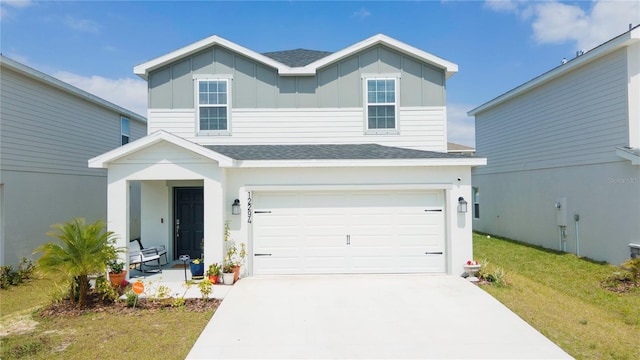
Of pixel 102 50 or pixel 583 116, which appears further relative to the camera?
pixel 102 50

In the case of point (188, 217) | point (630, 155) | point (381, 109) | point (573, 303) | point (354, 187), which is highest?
point (381, 109)

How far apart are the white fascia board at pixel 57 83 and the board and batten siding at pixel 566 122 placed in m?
17.0

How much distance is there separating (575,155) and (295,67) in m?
9.99

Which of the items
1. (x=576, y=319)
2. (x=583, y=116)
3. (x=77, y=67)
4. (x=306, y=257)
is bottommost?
(x=576, y=319)

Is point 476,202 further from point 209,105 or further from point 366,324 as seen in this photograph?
point 366,324

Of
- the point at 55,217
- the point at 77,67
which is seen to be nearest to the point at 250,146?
the point at 55,217

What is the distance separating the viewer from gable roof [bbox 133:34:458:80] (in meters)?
10.3

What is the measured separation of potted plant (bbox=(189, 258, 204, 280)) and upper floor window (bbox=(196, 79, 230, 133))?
426 cm

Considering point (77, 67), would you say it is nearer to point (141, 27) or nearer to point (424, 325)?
point (141, 27)

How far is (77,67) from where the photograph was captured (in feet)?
48.6

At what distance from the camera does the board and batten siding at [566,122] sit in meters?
9.94

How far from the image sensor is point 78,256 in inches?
255

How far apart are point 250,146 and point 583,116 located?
433 inches

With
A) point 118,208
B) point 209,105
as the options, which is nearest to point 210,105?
point 209,105
